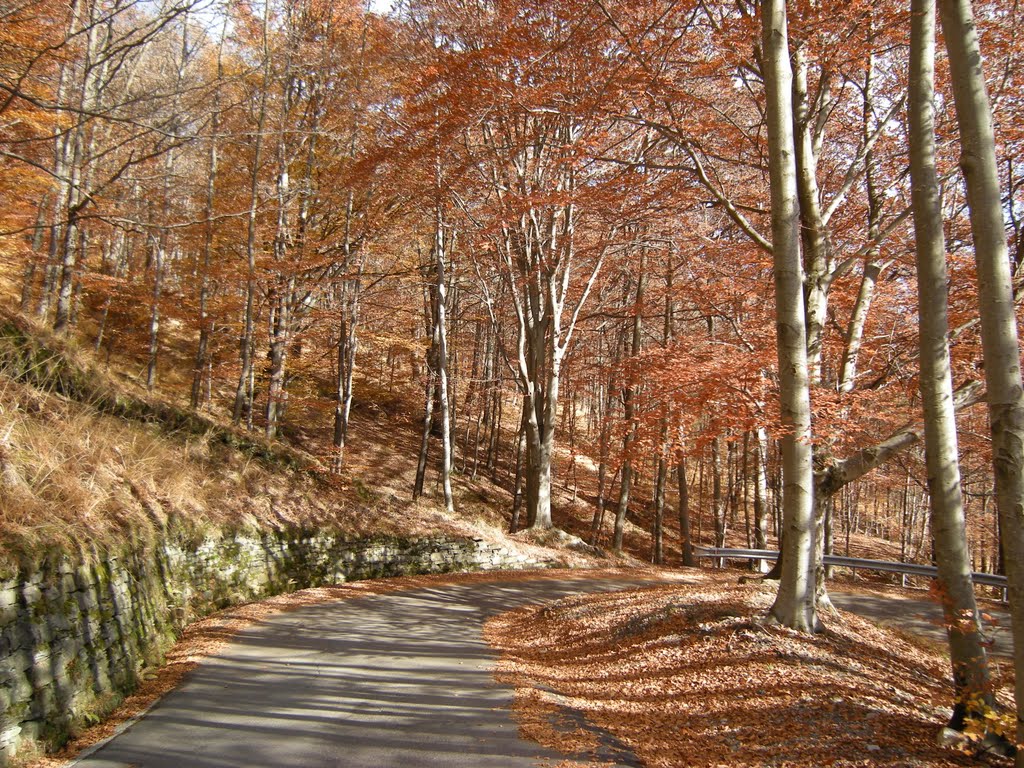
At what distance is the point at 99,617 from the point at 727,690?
5.67 metres

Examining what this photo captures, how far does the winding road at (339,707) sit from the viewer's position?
15.7 feet

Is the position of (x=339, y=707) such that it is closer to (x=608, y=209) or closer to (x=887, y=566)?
(x=608, y=209)

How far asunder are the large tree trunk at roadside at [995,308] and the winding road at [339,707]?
294 centimetres

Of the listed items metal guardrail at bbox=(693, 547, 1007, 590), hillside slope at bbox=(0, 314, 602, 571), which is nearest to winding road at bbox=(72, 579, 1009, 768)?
hillside slope at bbox=(0, 314, 602, 571)

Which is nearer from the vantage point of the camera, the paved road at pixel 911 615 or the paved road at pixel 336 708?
the paved road at pixel 336 708

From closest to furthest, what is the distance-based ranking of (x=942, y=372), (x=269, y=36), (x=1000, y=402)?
1. (x=1000, y=402)
2. (x=942, y=372)
3. (x=269, y=36)

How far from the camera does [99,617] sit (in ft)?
19.3

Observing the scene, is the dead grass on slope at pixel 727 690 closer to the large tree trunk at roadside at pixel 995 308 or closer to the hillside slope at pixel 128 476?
the large tree trunk at roadside at pixel 995 308

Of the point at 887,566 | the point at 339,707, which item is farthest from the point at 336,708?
the point at 887,566

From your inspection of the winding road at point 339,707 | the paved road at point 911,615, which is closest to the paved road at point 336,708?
the winding road at point 339,707

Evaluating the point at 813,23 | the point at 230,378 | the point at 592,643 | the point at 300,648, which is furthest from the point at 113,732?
the point at 230,378

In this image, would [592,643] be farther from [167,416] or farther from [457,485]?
[457,485]

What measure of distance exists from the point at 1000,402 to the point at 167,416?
12550 mm

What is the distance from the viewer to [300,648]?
789 centimetres
